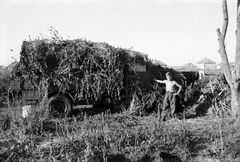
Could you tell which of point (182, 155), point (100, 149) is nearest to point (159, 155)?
point (182, 155)

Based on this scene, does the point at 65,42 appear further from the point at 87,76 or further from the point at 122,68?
the point at 122,68

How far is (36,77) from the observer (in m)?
7.39

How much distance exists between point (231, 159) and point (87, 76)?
205 inches

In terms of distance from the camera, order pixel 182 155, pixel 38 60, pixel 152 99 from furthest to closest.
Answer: pixel 152 99 → pixel 38 60 → pixel 182 155

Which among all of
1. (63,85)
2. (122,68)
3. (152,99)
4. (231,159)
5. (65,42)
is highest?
(65,42)

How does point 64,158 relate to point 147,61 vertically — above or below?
below

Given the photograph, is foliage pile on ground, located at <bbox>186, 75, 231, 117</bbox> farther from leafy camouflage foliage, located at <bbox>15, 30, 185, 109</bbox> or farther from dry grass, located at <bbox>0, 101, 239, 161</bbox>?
dry grass, located at <bbox>0, 101, 239, 161</bbox>

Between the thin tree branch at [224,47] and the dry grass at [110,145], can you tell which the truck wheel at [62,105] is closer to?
the dry grass at [110,145]

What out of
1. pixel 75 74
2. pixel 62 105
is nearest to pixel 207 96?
pixel 75 74

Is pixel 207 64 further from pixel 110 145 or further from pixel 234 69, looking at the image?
pixel 110 145

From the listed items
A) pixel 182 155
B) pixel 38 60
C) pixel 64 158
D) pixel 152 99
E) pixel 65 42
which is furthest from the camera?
pixel 152 99

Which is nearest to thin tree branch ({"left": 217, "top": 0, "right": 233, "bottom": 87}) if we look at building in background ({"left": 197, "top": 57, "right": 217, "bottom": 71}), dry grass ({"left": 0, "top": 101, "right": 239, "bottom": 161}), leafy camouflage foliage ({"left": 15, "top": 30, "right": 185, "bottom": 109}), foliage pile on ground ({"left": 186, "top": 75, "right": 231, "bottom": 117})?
foliage pile on ground ({"left": 186, "top": 75, "right": 231, "bottom": 117})

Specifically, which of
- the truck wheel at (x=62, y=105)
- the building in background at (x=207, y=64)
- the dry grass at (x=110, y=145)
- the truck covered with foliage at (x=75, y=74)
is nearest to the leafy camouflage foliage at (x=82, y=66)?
the truck covered with foliage at (x=75, y=74)

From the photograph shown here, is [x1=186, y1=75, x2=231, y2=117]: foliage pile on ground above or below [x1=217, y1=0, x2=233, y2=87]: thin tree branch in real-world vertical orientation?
below
